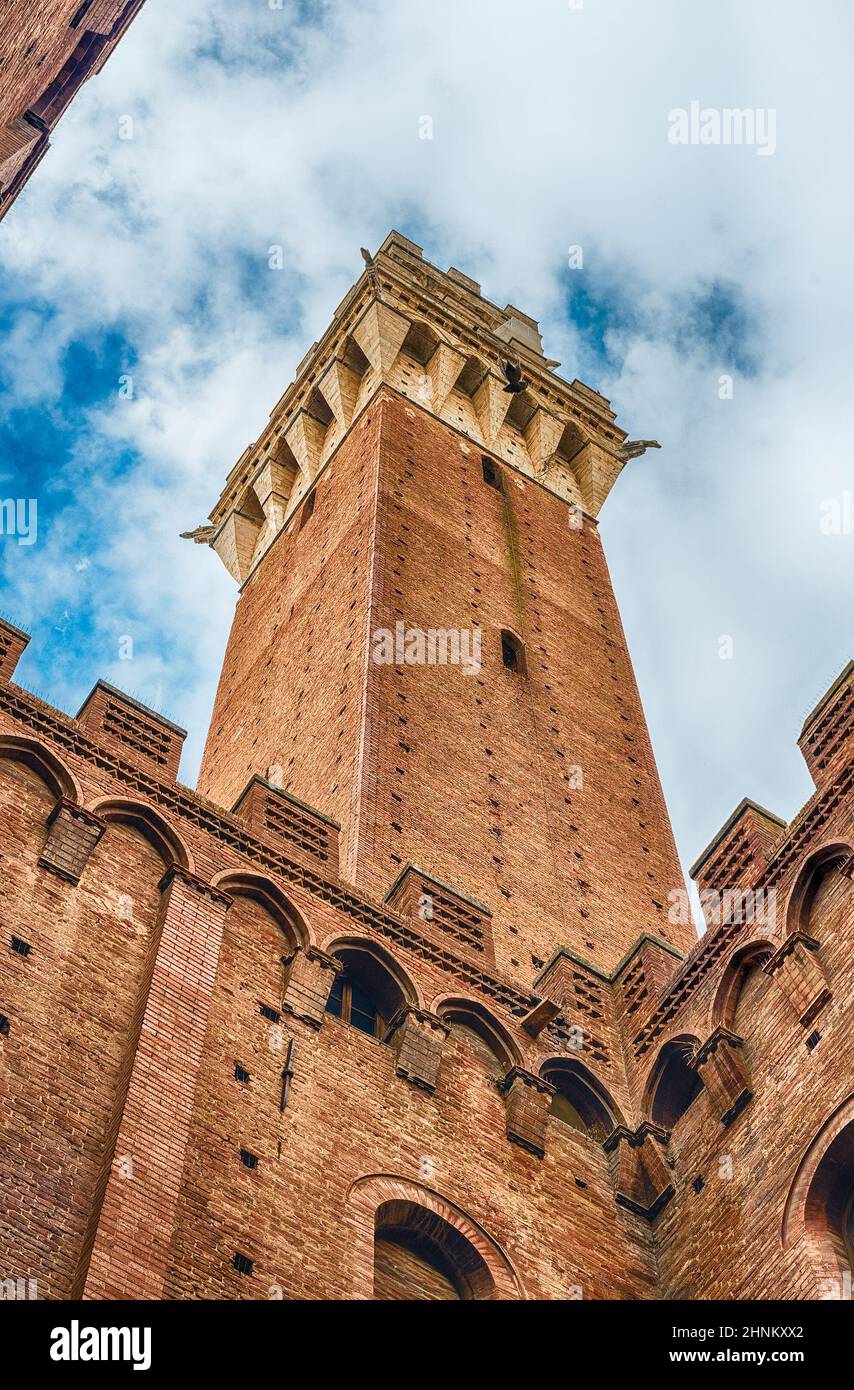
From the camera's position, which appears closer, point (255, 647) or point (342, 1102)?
point (342, 1102)

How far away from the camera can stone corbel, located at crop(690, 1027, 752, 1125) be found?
18.1 m

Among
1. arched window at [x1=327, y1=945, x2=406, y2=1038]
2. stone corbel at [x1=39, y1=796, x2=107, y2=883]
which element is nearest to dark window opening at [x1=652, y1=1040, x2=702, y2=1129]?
arched window at [x1=327, y1=945, x2=406, y2=1038]

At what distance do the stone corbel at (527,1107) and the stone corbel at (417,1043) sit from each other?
2.90 ft

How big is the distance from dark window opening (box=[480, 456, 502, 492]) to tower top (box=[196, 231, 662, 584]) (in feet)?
1.83

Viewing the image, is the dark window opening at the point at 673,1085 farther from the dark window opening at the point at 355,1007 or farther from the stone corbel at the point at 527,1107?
the dark window opening at the point at 355,1007

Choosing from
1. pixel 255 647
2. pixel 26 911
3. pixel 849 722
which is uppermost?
pixel 255 647

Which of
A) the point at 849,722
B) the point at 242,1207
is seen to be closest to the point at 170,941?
the point at 242,1207

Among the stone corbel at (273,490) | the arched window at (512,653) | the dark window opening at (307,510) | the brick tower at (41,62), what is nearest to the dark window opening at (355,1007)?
the brick tower at (41,62)

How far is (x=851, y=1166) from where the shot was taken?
16.1 m

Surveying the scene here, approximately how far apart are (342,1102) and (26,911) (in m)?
3.41

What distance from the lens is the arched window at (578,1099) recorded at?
65.1 feet
